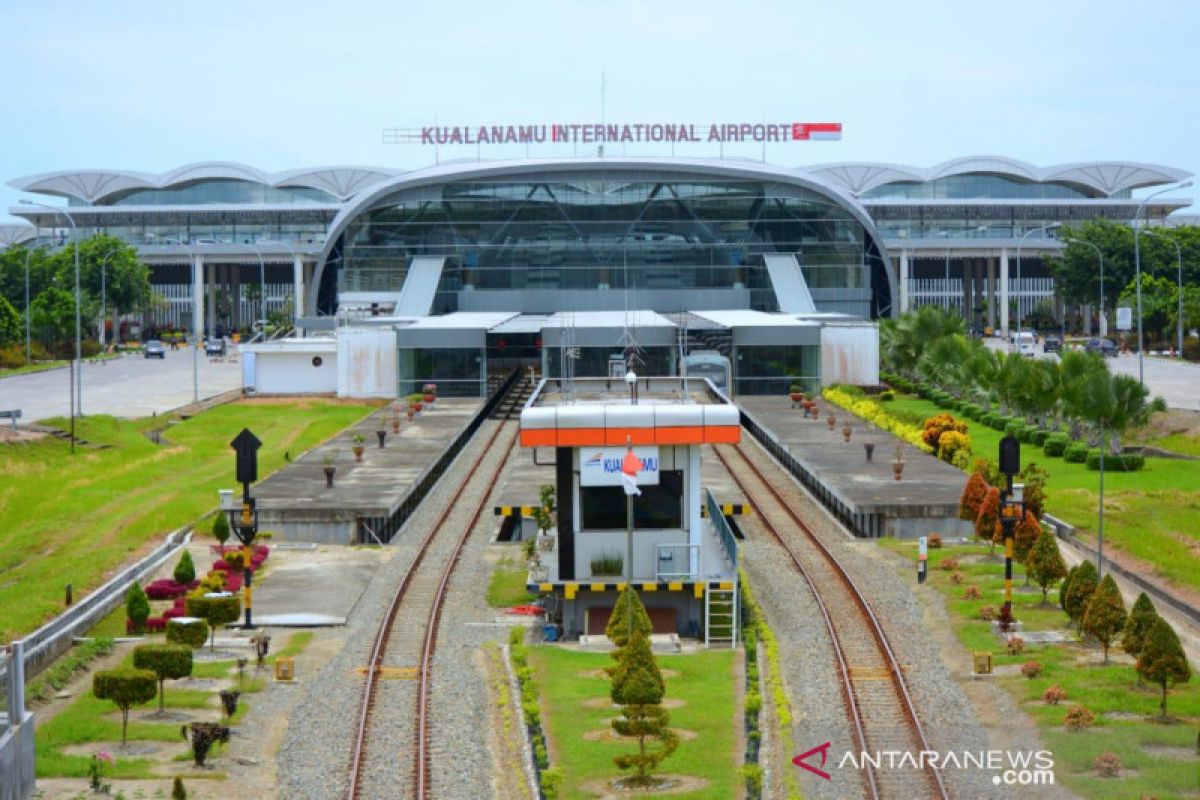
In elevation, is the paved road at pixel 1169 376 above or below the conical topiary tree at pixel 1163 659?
above

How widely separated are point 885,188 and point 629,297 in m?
67.5

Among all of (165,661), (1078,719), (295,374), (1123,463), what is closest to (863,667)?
(1078,719)

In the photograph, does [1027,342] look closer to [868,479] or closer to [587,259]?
[587,259]

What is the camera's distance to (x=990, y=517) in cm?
4025

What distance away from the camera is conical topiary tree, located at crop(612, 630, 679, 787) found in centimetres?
2427

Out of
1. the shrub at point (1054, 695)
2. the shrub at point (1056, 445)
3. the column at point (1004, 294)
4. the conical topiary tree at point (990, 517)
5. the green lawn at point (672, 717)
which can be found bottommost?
the green lawn at point (672, 717)

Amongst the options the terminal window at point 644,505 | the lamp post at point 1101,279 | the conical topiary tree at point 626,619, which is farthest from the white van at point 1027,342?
the conical topiary tree at point 626,619

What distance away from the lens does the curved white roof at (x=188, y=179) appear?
16488 centimetres

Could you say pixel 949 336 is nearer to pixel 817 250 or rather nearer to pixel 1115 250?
pixel 817 250

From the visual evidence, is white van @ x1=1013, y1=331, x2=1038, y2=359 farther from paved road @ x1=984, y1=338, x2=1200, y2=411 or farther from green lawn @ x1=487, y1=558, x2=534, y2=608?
green lawn @ x1=487, y1=558, x2=534, y2=608

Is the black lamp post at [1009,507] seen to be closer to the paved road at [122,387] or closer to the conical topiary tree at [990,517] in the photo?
the conical topiary tree at [990,517]

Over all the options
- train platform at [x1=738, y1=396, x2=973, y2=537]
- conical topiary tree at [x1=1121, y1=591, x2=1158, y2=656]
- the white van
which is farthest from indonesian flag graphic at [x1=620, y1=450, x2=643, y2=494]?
the white van

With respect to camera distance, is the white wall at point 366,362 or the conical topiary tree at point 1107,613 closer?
the conical topiary tree at point 1107,613

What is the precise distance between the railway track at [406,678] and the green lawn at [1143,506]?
16085mm
